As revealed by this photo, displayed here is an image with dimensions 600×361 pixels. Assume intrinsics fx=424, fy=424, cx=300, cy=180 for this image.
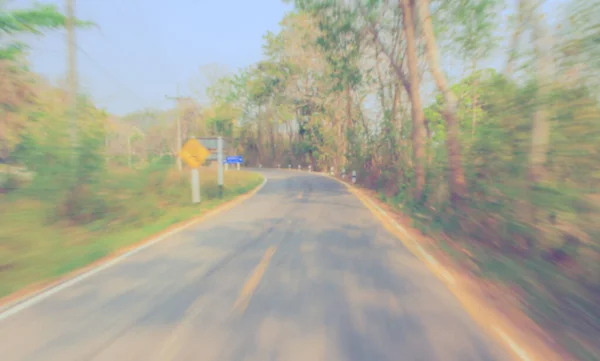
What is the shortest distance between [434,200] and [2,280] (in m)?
11.2

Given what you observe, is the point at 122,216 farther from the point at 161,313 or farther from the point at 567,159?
the point at 567,159

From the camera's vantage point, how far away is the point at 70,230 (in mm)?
10727

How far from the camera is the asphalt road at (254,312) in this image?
4062mm

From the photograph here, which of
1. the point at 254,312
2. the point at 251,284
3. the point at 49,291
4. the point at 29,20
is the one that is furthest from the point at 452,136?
the point at 29,20

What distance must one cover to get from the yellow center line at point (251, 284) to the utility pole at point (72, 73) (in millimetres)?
6248

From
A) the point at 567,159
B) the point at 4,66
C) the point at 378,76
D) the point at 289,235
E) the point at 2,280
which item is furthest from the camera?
the point at 378,76

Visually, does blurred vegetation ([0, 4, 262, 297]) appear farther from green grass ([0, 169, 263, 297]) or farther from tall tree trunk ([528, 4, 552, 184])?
tall tree trunk ([528, 4, 552, 184])

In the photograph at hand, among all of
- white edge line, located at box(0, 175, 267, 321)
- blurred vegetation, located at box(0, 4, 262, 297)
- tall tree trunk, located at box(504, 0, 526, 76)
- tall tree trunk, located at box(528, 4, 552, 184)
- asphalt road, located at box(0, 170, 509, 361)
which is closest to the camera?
asphalt road, located at box(0, 170, 509, 361)

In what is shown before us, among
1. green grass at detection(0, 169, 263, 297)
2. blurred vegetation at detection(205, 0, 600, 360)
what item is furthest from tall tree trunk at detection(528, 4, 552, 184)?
green grass at detection(0, 169, 263, 297)

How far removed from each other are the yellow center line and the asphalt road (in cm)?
2

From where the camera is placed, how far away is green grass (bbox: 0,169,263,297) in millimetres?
7184

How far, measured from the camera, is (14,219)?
8734 mm

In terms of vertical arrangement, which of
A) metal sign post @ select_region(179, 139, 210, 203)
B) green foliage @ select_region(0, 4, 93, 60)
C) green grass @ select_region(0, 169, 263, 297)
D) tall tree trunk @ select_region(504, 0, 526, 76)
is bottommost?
green grass @ select_region(0, 169, 263, 297)

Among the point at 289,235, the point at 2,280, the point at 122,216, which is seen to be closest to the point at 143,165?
the point at 122,216
